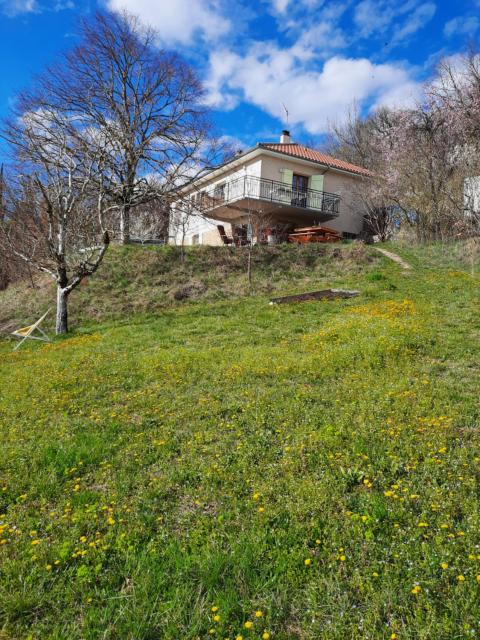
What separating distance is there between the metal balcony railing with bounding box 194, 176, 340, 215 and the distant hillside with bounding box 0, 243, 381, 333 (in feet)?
17.2

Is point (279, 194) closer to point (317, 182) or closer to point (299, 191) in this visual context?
point (299, 191)

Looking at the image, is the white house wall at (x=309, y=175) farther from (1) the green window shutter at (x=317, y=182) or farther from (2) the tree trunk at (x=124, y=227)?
(2) the tree trunk at (x=124, y=227)

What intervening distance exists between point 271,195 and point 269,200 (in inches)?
14.5

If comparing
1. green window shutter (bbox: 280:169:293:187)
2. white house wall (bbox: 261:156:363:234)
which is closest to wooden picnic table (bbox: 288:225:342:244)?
green window shutter (bbox: 280:169:293:187)

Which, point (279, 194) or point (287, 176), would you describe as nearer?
point (279, 194)

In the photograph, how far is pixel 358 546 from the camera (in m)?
2.79

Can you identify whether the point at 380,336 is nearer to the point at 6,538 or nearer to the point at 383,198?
the point at 6,538

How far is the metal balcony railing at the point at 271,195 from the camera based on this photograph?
76.3 ft

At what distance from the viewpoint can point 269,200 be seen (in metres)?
23.3

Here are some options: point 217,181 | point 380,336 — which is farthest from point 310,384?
point 217,181

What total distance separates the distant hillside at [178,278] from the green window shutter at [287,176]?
6.92 meters

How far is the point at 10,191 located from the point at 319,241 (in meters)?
15.6

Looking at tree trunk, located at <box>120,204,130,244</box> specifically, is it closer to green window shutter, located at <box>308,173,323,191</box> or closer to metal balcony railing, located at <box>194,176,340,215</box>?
metal balcony railing, located at <box>194,176,340,215</box>

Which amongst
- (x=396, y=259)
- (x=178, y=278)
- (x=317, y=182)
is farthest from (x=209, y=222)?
(x=396, y=259)
